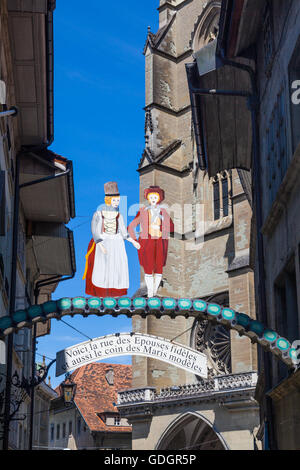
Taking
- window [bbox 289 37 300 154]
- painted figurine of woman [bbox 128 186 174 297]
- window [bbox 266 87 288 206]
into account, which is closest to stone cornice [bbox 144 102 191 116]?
painted figurine of woman [bbox 128 186 174 297]

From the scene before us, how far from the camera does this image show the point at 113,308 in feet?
36.0

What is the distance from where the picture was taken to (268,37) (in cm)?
1256

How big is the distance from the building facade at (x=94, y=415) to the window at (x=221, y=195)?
Result: 54.7 ft

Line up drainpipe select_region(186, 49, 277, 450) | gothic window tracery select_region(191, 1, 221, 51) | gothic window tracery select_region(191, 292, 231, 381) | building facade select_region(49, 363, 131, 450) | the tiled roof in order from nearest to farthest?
1. drainpipe select_region(186, 49, 277, 450)
2. gothic window tracery select_region(191, 292, 231, 381)
3. gothic window tracery select_region(191, 1, 221, 51)
4. building facade select_region(49, 363, 131, 450)
5. the tiled roof

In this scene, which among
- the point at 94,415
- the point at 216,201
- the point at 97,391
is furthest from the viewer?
the point at 97,391

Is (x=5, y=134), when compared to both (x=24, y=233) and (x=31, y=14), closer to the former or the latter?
(x=31, y=14)


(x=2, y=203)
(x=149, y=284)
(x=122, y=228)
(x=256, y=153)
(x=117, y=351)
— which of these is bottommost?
(x=117, y=351)

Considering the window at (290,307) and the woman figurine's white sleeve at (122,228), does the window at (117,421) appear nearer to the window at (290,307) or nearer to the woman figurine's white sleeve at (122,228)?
the woman figurine's white sleeve at (122,228)

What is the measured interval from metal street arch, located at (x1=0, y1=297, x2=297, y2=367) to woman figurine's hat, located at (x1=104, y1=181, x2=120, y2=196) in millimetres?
9322

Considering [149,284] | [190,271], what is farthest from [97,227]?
[190,271]

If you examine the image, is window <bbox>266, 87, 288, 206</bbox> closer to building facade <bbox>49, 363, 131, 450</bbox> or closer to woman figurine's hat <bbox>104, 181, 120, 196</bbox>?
woman figurine's hat <bbox>104, 181, 120, 196</bbox>

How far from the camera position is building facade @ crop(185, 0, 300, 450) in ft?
33.2

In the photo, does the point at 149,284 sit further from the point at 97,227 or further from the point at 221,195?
Answer: the point at 221,195

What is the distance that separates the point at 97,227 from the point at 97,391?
3544 cm
